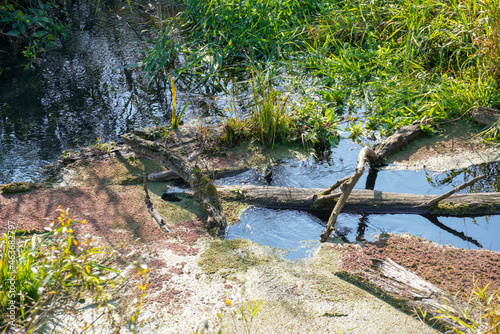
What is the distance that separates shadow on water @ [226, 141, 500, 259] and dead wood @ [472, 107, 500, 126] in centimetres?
55

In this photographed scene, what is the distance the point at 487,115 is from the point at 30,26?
675 centimetres

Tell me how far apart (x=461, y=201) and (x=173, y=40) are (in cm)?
470

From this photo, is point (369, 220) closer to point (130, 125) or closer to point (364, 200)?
point (364, 200)

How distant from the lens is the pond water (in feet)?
11.0

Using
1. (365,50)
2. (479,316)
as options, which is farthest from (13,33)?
(479,316)

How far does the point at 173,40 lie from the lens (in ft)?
21.2

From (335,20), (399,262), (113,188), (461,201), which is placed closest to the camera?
(399,262)

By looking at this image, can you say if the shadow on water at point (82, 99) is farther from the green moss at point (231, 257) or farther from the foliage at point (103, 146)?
the green moss at point (231, 257)

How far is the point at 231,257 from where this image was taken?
9.83ft

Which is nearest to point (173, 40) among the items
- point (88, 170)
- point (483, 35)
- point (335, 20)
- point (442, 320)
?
point (335, 20)

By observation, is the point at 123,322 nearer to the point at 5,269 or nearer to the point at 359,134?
the point at 5,269

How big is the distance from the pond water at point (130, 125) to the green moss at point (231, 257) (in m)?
0.16

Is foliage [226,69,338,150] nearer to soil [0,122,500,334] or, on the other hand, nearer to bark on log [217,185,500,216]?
bark on log [217,185,500,216]

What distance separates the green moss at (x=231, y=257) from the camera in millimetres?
2885
